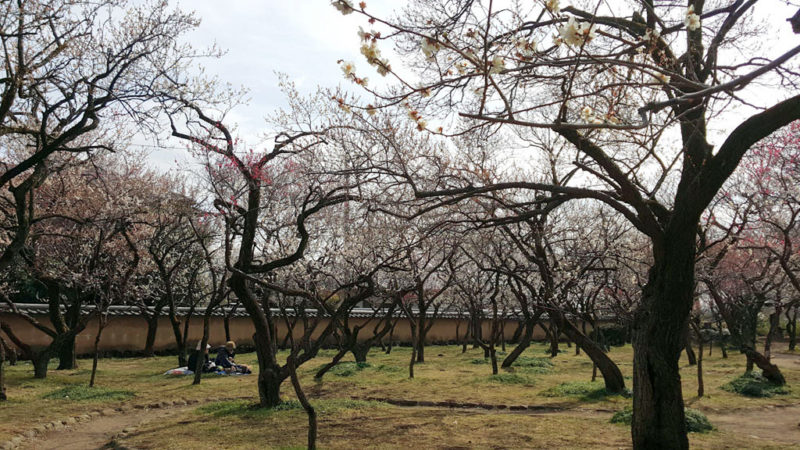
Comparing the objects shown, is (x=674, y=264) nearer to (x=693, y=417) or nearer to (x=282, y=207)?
(x=693, y=417)

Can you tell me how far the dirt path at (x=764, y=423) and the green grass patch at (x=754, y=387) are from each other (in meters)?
1.34

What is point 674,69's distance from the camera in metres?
7.00

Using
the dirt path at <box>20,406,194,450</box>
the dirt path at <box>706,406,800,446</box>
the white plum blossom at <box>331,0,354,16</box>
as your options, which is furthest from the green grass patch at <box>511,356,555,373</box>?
the white plum blossom at <box>331,0,354,16</box>

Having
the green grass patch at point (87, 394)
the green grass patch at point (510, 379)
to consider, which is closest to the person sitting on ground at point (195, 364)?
the green grass patch at point (87, 394)

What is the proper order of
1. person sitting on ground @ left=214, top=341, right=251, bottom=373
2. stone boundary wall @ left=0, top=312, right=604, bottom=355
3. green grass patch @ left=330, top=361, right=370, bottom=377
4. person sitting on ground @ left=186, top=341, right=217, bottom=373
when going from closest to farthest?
green grass patch @ left=330, top=361, right=370, bottom=377 → person sitting on ground @ left=186, top=341, right=217, bottom=373 → person sitting on ground @ left=214, top=341, right=251, bottom=373 → stone boundary wall @ left=0, top=312, right=604, bottom=355

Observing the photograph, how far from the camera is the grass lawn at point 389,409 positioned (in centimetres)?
901

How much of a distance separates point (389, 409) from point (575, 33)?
29.2ft

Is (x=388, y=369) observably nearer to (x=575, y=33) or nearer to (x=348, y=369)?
(x=348, y=369)

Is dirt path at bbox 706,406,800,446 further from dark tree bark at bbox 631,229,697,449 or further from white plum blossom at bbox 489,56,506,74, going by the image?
white plum blossom at bbox 489,56,506,74

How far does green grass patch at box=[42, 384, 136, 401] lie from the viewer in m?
12.7

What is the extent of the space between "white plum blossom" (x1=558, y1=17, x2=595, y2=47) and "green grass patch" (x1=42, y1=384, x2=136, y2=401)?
→ 39.5 ft

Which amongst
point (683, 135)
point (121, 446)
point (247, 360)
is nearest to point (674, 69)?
point (683, 135)

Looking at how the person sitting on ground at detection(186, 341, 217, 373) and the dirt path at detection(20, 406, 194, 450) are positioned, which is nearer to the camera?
the dirt path at detection(20, 406, 194, 450)

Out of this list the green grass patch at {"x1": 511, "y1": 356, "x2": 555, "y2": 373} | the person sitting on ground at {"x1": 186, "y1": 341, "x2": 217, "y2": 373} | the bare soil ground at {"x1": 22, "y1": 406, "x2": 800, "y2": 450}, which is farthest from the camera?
the green grass patch at {"x1": 511, "y1": 356, "x2": 555, "y2": 373}
